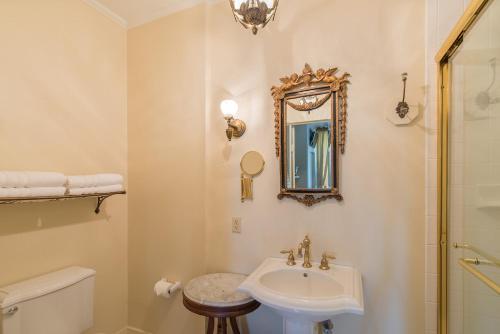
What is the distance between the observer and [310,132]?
4.96ft

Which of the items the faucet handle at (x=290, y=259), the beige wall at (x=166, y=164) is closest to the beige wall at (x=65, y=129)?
the beige wall at (x=166, y=164)

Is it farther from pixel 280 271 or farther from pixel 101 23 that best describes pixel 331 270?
pixel 101 23

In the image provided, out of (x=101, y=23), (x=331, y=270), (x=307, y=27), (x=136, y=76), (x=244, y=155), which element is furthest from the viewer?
(x=136, y=76)

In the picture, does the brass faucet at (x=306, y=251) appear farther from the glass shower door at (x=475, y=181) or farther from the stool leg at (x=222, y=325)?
the glass shower door at (x=475, y=181)

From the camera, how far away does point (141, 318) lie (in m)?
1.97

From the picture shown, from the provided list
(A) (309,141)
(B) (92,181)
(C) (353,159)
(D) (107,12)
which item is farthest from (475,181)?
(D) (107,12)

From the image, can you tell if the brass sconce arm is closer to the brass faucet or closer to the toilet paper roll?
the brass faucet

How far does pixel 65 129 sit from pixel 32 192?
56 centimetres

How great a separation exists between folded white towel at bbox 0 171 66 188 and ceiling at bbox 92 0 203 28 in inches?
54.3

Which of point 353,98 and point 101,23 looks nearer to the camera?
point 353,98

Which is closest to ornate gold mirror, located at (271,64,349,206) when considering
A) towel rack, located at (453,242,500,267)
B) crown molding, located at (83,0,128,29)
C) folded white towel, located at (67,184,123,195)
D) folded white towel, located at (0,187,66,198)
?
towel rack, located at (453,242,500,267)

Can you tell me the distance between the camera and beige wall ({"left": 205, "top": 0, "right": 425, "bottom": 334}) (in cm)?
131

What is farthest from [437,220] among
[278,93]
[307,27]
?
[307,27]

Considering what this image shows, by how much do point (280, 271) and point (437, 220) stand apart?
87cm
